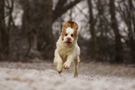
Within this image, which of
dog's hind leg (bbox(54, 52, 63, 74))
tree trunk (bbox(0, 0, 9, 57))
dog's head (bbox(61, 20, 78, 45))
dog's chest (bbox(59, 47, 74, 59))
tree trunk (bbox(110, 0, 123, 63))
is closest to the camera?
dog's head (bbox(61, 20, 78, 45))

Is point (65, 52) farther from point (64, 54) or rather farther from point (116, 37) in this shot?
point (116, 37)

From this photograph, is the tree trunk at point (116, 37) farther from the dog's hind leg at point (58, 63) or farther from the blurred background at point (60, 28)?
the dog's hind leg at point (58, 63)

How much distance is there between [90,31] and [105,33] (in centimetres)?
128

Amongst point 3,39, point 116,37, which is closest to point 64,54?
point 3,39

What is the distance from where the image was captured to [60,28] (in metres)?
14.7

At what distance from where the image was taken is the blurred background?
1317cm

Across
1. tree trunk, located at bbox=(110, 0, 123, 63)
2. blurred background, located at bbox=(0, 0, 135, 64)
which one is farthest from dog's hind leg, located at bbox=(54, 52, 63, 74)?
tree trunk, located at bbox=(110, 0, 123, 63)

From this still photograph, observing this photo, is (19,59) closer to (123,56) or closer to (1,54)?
(1,54)

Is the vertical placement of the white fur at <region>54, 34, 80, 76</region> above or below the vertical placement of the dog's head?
below

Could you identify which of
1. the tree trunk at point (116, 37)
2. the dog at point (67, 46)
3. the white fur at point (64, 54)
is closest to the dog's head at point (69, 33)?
the dog at point (67, 46)

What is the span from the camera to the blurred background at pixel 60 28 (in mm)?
13172

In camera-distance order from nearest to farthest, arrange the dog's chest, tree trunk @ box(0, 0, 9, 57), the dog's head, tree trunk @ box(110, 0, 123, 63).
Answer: the dog's head → the dog's chest → tree trunk @ box(0, 0, 9, 57) → tree trunk @ box(110, 0, 123, 63)

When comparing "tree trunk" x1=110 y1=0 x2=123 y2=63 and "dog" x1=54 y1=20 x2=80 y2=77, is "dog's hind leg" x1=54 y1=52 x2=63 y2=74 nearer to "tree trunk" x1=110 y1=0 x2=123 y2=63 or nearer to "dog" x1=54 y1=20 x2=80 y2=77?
"dog" x1=54 y1=20 x2=80 y2=77

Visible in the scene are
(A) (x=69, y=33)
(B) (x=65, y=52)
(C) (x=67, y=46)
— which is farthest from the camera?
(B) (x=65, y=52)
